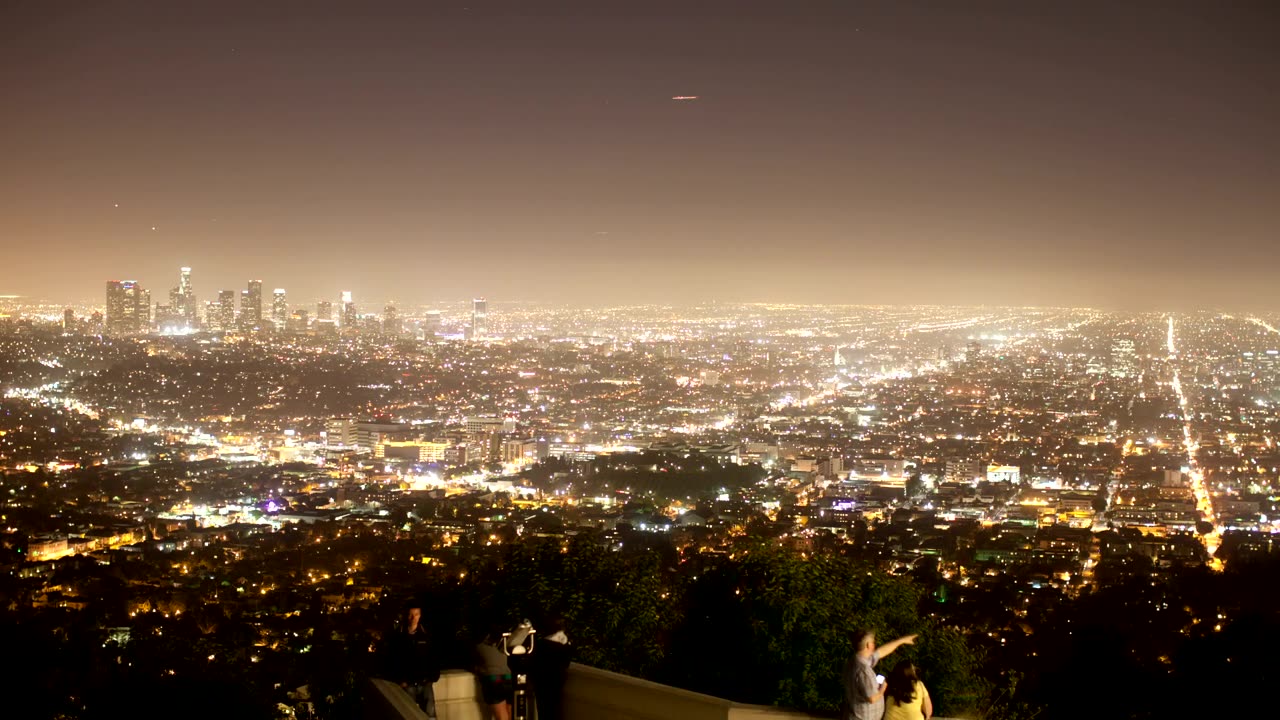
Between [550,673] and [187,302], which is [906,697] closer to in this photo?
[550,673]

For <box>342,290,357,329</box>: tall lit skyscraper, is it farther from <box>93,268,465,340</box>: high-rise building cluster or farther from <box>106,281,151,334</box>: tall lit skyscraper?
<box>106,281,151,334</box>: tall lit skyscraper

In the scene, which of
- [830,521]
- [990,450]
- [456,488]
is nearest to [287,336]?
[456,488]

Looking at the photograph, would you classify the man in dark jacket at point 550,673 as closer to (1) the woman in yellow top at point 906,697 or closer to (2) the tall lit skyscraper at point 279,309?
(1) the woman in yellow top at point 906,697

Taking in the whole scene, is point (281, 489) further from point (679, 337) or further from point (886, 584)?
point (679, 337)

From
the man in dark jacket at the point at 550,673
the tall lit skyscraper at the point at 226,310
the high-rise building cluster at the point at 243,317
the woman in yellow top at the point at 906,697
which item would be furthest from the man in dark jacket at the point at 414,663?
the tall lit skyscraper at the point at 226,310

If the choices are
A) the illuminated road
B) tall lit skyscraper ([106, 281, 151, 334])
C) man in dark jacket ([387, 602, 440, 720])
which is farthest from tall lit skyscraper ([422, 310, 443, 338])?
man in dark jacket ([387, 602, 440, 720])
